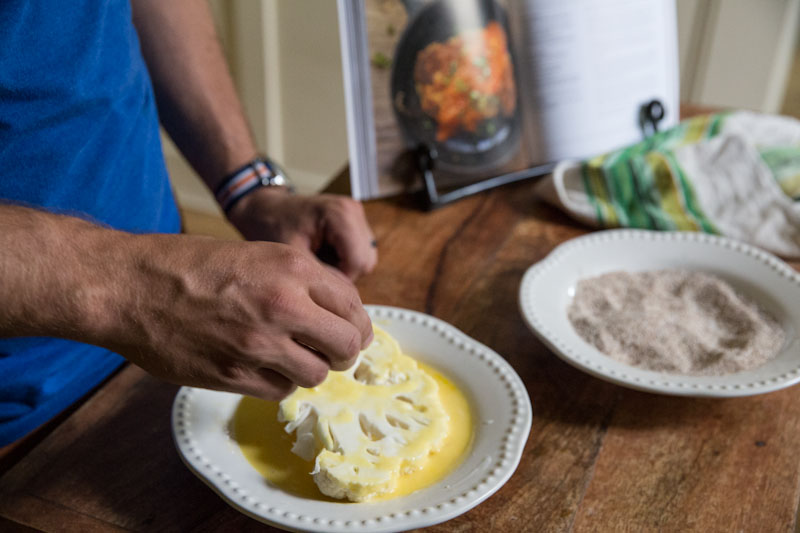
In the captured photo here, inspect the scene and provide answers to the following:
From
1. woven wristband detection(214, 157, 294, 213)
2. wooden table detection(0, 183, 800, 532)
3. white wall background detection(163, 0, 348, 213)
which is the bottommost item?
white wall background detection(163, 0, 348, 213)

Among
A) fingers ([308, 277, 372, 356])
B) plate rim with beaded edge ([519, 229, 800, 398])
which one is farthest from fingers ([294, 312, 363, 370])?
plate rim with beaded edge ([519, 229, 800, 398])

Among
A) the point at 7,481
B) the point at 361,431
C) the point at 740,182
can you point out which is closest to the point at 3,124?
the point at 7,481

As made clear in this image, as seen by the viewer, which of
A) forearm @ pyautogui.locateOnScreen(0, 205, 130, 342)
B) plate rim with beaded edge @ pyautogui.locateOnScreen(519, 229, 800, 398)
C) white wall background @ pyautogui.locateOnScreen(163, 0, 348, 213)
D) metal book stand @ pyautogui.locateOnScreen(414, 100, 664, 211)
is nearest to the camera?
forearm @ pyautogui.locateOnScreen(0, 205, 130, 342)

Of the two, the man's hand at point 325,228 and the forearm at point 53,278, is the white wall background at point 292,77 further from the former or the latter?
the forearm at point 53,278

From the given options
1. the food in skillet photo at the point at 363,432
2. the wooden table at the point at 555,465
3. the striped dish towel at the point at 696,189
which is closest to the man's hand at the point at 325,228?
the wooden table at the point at 555,465

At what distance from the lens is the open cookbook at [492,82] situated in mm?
1080

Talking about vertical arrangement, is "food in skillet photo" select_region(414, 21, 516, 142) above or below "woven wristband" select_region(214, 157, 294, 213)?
above

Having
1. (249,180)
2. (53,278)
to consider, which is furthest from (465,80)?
(53,278)

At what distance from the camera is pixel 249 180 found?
1.01 m

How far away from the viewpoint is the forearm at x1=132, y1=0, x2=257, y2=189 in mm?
1023

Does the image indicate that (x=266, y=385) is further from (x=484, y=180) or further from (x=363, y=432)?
(x=484, y=180)

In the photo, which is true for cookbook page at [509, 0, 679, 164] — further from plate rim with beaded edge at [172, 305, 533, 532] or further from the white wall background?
the white wall background

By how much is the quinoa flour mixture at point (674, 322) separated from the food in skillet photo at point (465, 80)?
1.17 feet

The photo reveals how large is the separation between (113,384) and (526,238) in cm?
59
